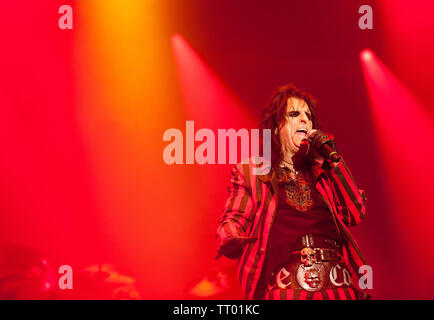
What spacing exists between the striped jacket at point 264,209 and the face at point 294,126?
23 centimetres

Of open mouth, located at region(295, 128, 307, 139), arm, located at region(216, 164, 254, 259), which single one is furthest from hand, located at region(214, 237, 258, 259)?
open mouth, located at region(295, 128, 307, 139)

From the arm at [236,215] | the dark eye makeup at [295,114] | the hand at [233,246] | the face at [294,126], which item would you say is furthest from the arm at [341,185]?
the hand at [233,246]

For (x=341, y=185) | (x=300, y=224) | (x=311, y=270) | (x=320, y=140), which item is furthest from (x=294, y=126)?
(x=311, y=270)

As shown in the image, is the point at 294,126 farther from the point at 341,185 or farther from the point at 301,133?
the point at 341,185

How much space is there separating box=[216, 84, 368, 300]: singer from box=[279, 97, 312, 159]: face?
0.08 meters

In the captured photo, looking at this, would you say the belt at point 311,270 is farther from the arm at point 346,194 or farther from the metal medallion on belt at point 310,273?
the arm at point 346,194

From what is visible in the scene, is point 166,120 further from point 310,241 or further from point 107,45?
point 310,241

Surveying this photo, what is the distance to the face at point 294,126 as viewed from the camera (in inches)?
131

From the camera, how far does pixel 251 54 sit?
3.87 meters

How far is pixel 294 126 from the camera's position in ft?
11.1

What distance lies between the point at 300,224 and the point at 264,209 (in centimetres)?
22

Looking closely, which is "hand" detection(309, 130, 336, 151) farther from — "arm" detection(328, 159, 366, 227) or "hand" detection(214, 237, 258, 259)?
"hand" detection(214, 237, 258, 259)

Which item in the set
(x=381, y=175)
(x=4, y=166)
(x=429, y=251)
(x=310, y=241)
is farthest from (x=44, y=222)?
Answer: (x=429, y=251)
